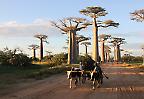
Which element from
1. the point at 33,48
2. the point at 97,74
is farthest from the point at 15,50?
the point at 33,48

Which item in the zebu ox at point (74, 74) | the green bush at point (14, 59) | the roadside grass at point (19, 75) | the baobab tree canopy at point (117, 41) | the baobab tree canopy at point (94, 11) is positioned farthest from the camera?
the baobab tree canopy at point (117, 41)

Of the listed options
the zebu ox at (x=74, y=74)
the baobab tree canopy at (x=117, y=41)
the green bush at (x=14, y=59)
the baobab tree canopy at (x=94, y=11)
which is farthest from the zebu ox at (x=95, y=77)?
the baobab tree canopy at (x=117, y=41)

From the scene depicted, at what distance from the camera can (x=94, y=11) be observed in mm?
51750

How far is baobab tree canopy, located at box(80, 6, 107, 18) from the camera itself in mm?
51272

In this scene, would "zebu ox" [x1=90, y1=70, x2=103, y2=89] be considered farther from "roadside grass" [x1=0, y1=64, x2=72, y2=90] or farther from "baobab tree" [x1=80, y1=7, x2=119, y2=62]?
"baobab tree" [x1=80, y1=7, x2=119, y2=62]

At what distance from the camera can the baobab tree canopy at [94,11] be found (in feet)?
168

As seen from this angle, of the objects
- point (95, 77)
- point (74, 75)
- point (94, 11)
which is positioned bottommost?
point (95, 77)

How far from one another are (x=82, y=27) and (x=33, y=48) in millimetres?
41202

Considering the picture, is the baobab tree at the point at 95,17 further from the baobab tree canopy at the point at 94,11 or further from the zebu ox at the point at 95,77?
the zebu ox at the point at 95,77

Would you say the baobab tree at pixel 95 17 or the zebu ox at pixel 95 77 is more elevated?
the baobab tree at pixel 95 17

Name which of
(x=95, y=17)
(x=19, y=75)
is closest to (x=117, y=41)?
(x=95, y=17)

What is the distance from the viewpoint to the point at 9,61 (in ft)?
128

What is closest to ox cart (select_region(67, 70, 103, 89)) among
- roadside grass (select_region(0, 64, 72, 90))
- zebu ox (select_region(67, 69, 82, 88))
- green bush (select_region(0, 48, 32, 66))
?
zebu ox (select_region(67, 69, 82, 88))

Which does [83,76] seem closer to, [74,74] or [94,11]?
[74,74]
